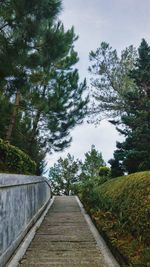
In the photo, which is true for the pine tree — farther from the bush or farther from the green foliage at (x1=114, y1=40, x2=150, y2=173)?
the bush

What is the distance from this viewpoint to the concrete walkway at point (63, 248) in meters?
5.70

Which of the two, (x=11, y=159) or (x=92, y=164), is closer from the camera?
(x=11, y=159)

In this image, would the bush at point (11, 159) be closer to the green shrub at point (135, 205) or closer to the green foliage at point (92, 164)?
the green shrub at point (135, 205)

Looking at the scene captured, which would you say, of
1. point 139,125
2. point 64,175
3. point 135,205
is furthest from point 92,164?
point 135,205

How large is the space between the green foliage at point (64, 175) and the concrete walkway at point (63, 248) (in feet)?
107

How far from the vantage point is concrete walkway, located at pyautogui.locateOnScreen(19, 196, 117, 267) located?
5703 millimetres

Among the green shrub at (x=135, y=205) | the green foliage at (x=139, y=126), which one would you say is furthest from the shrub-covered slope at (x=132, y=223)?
the green foliage at (x=139, y=126)

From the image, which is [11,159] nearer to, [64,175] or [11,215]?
[11,215]

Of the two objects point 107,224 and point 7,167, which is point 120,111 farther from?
point 107,224

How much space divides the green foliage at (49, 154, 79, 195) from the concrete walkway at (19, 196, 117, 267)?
32677mm

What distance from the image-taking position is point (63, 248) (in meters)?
6.77

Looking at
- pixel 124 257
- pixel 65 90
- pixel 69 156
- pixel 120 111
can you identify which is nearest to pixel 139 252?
pixel 124 257

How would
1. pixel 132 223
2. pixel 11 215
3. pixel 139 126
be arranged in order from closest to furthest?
pixel 11 215 < pixel 132 223 < pixel 139 126

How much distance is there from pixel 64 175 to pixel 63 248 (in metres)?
38.6
